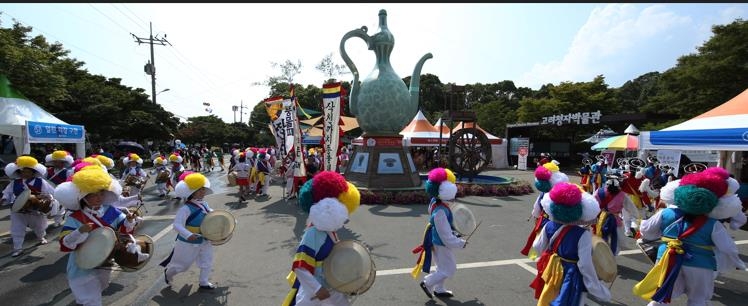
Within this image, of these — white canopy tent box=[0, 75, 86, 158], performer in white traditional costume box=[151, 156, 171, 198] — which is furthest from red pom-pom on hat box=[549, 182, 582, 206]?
white canopy tent box=[0, 75, 86, 158]

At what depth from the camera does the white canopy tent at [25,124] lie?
10.4 metres

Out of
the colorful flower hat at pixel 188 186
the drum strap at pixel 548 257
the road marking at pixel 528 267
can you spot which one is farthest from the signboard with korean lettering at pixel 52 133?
the drum strap at pixel 548 257

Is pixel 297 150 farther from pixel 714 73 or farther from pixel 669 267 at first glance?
pixel 714 73

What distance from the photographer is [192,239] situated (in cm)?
451

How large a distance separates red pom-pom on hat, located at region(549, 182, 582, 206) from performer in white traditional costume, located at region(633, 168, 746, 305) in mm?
1286

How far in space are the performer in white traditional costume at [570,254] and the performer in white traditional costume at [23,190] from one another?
812 cm

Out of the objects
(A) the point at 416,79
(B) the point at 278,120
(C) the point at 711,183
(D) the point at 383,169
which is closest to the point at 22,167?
(B) the point at 278,120

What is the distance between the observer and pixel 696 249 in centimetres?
361

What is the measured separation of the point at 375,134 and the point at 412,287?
944cm

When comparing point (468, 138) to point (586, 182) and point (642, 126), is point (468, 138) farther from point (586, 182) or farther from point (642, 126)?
point (642, 126)

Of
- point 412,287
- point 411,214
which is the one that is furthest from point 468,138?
point 412,287

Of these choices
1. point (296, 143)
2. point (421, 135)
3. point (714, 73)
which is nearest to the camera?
point (296, 143)

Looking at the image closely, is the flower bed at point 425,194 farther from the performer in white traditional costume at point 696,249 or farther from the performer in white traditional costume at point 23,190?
the performer in white traditional costume at point 696,249

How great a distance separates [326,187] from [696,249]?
12.2 ft
